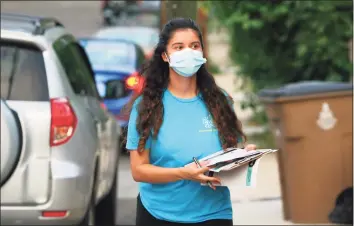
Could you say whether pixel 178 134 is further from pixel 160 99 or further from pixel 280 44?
pixel 280 44

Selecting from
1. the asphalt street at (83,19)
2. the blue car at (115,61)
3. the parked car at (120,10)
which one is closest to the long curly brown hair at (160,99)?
the asphalt street at (83,19)

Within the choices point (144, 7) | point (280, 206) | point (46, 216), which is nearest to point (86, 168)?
point (46, 216)

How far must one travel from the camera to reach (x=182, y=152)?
3.99m

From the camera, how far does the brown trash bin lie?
25.0ft

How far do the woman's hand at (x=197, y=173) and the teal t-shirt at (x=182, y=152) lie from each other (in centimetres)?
15

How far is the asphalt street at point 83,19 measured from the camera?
31.1 feet

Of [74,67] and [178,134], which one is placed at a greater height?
[74,67]

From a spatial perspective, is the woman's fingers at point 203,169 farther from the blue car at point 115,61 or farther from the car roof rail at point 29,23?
the blue car at point 115,61

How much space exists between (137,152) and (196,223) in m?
0.39

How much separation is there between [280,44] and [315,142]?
609 cm

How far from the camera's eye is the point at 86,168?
20.2 feet

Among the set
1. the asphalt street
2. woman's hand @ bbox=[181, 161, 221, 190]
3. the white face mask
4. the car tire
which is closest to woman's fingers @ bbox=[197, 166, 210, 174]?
woman's hand @ bbox=[181, 161, 221, 190]

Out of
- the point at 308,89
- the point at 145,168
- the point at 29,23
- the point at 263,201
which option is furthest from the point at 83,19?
the point at 145,168

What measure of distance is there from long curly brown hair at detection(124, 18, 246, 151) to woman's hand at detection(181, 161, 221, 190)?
0.25 metres
